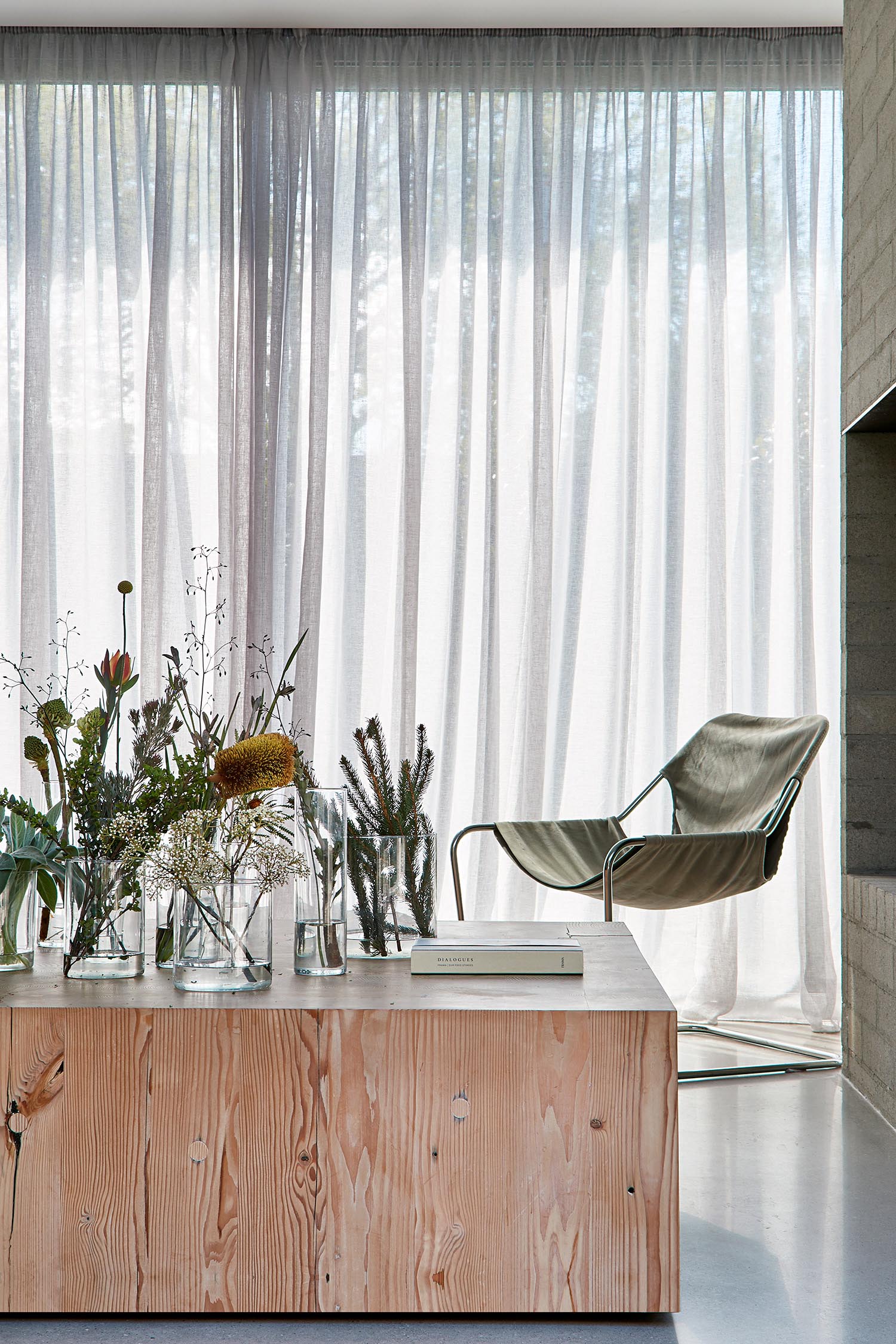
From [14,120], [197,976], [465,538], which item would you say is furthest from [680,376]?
[197,976]

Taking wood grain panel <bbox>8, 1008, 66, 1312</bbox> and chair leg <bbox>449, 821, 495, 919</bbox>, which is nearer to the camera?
wood grain panel <bbox>8, 1008, 66, 1312</bbox>

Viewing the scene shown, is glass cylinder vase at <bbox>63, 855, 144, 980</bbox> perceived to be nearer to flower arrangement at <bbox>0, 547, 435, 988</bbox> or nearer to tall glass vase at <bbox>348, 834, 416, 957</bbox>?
flower arrangement at <bbox>0, 547, 435, 988</bbox>

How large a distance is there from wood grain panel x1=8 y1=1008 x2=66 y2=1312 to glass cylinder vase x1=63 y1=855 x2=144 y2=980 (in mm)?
203

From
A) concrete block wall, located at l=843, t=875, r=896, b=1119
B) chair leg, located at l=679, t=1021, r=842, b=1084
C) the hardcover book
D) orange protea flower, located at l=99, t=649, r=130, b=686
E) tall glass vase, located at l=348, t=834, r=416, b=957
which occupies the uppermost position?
orange protea flower, located at l=99, t=649, r=130, b=686

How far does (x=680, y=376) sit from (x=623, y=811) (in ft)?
4.22

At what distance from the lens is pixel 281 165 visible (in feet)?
11.9

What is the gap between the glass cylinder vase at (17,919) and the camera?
1.75 metres

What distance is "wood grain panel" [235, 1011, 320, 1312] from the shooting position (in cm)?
150

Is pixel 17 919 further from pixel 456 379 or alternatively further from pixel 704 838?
pixel 456 379

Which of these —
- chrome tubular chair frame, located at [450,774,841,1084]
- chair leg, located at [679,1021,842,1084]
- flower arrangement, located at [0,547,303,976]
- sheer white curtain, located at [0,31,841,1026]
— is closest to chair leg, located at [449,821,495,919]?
chrome tubular chair frame, located at [450,774,841,1084]

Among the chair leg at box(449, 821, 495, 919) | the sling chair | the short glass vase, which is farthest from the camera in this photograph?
the chair leg at box(449, 821, 495, 919)

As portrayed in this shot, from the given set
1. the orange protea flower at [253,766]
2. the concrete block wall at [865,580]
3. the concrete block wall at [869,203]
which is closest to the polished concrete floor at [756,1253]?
the concrete block wall at [865,580]

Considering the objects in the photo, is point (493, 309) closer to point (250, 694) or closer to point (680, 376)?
point (680, 376)

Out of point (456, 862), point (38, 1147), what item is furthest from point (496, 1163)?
point (456, 862)
